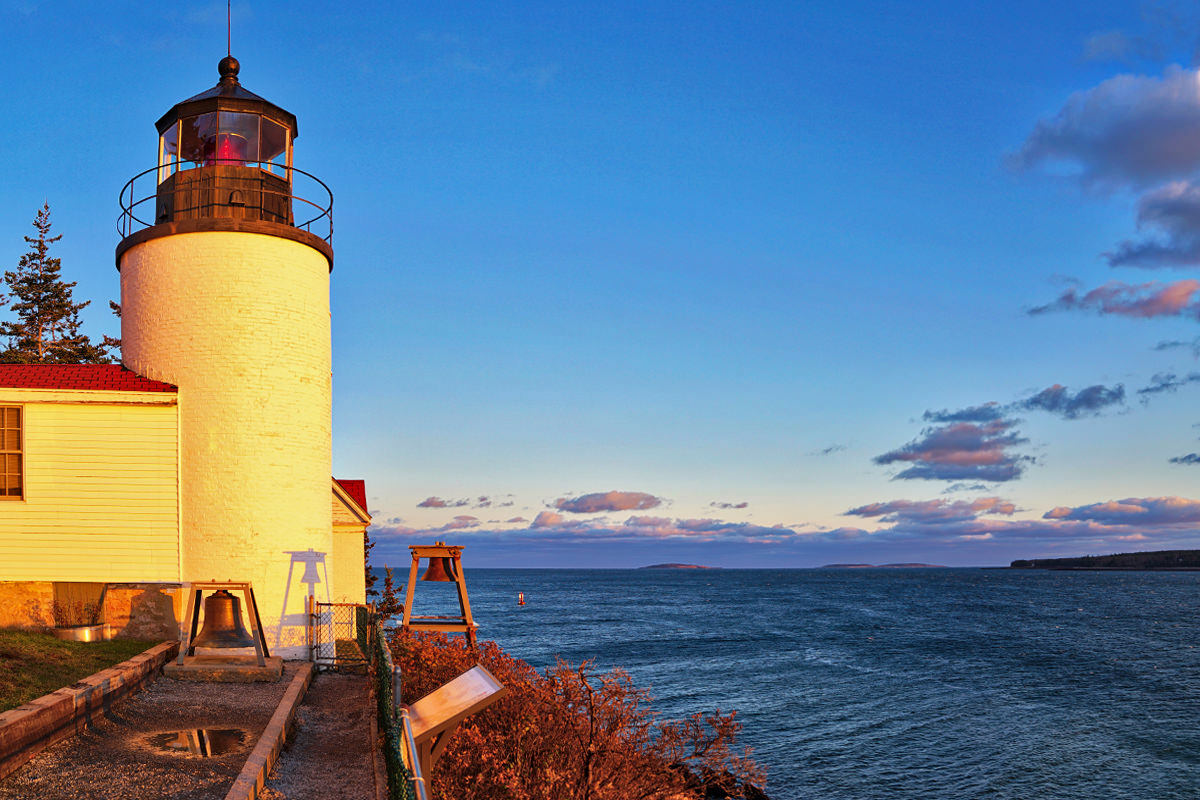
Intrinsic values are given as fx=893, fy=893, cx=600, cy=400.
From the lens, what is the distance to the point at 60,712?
928 centimetres

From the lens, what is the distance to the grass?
33.4 ft

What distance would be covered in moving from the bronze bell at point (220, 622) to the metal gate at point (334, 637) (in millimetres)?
1728

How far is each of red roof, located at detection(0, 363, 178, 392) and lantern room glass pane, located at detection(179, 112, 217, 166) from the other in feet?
14.2

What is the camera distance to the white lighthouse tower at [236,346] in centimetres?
1592

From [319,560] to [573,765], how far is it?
24.1 feet

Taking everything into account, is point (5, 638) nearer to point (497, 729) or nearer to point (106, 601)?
point (106, 601)

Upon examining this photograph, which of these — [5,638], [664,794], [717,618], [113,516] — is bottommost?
[717,618]

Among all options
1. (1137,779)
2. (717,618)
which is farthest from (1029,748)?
(717,618)

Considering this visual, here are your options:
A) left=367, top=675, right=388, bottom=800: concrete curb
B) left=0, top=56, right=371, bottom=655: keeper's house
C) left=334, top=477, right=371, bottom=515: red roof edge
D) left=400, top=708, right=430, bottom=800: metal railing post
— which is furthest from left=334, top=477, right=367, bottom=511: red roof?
left=400, top=708, right=430, bottom=800: metal railing post

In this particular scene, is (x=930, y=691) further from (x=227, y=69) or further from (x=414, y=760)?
(x=414, y=760)

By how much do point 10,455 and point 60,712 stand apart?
797 centimetres

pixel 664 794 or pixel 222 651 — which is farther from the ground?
pixel 222 651

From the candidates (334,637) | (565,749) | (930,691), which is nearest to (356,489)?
(334,637)

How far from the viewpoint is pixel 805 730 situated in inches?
1218
